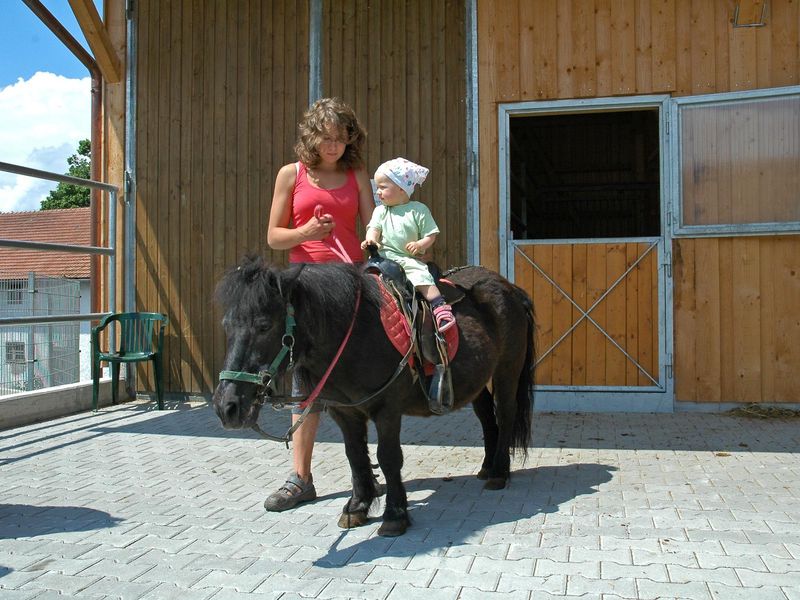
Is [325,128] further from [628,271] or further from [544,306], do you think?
[628,271]

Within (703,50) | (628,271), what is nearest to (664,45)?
(703,50)

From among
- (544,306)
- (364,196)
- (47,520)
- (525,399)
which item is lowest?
(47,520)

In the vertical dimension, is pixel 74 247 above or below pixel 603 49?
below

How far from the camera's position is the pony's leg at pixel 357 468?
3344mm

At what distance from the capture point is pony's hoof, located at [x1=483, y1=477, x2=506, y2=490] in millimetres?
3988

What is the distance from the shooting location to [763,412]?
6055 mm

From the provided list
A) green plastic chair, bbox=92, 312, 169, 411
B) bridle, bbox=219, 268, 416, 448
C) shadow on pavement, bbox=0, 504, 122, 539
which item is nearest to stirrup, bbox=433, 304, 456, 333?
bridle, bbox=219, 268, 416, 448

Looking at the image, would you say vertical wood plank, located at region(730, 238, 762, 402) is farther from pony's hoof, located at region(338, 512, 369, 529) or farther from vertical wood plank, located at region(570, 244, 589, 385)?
pony's hoof, located at region(338, 512, 369, 529)

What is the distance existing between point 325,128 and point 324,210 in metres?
0.42

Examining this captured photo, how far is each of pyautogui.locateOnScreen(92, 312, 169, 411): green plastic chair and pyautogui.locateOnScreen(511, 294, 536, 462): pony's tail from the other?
12.9 ft

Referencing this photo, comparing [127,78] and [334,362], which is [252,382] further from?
[127,78]

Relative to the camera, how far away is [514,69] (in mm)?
6656

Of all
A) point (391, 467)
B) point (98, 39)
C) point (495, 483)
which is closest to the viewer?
point (391, 467)

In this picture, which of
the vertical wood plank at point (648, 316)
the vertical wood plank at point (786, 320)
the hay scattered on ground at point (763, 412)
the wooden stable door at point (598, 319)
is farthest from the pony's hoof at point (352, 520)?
the vertical wood plank at point (786, 320)
